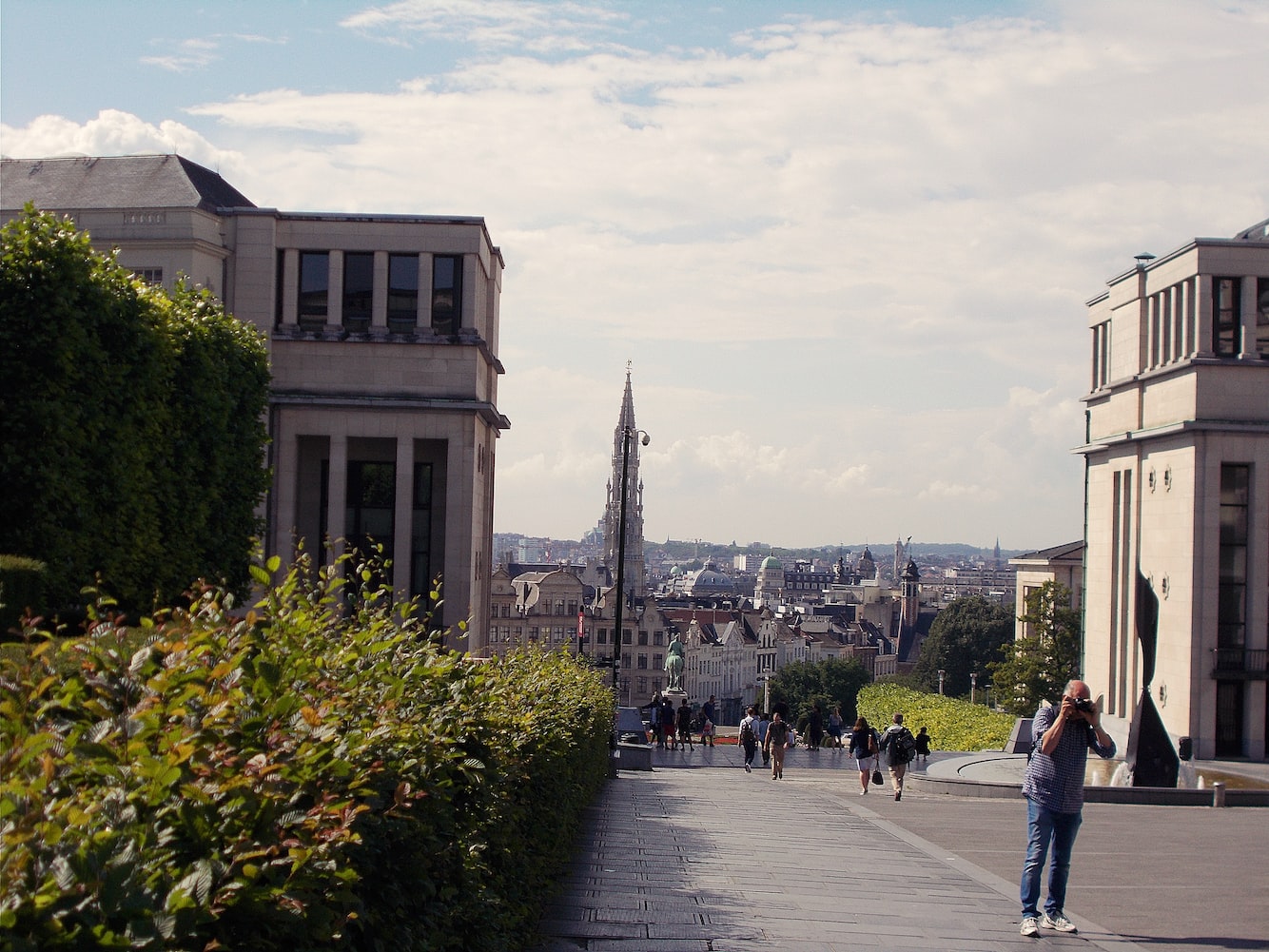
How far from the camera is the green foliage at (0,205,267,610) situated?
25.8m

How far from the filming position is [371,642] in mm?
6383

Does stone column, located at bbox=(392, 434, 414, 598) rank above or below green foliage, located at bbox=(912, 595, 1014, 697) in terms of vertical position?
above

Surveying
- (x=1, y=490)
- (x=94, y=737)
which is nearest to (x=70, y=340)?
(x=1, y=490)

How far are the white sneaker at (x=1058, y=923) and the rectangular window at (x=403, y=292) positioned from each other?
39.3 m

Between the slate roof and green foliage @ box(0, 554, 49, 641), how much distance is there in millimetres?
26803

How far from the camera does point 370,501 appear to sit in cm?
4766

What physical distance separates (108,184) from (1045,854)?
149ft

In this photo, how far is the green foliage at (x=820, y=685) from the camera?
13525cm

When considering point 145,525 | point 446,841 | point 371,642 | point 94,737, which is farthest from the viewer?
point 145,525

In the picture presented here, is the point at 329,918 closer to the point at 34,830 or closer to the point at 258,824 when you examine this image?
the point at 258,824

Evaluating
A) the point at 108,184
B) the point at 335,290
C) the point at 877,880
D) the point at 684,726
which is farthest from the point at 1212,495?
the point at 108,184

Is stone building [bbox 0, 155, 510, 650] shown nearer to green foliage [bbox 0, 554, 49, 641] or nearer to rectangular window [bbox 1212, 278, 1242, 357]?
rectangular window [bbox 1212, 278, 1242, 357]

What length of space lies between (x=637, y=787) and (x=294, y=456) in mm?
24873

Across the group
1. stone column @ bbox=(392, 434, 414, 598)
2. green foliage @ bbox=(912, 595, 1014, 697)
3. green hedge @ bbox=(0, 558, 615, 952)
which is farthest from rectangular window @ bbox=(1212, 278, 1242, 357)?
green foliage @ bbox=(912, 595, 1014, 697)
